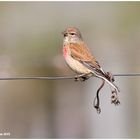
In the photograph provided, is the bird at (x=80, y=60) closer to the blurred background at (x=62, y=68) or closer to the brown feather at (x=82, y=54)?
the brown feather at (x=82, y=54)

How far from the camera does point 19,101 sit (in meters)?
2.95

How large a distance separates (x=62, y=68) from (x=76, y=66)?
0.34 metres

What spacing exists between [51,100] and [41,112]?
103mm

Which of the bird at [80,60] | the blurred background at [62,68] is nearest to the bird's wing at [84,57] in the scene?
the bird at [80,60]

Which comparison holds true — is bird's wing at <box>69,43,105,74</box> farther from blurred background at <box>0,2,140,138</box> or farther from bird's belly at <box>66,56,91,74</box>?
blurred background at <box>0,2,140,138</box>

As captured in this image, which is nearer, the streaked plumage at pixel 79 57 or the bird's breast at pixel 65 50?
the streaked plumage at pixel 79 57

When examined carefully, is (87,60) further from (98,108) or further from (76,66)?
(98,108)

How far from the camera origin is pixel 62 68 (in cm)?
293

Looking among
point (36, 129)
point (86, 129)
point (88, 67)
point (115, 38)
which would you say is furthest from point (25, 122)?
point (115, 38)

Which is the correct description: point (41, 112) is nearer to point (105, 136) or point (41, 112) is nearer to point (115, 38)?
point (105, 136)

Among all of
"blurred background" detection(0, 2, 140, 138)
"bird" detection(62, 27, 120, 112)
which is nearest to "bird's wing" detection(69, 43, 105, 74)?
"bird" detection(62, 27, 120, 112)

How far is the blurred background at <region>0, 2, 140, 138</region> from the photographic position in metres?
2.84

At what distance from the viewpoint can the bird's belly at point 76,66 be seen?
8.45ft

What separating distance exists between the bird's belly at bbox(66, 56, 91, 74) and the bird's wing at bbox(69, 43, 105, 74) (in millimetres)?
12
